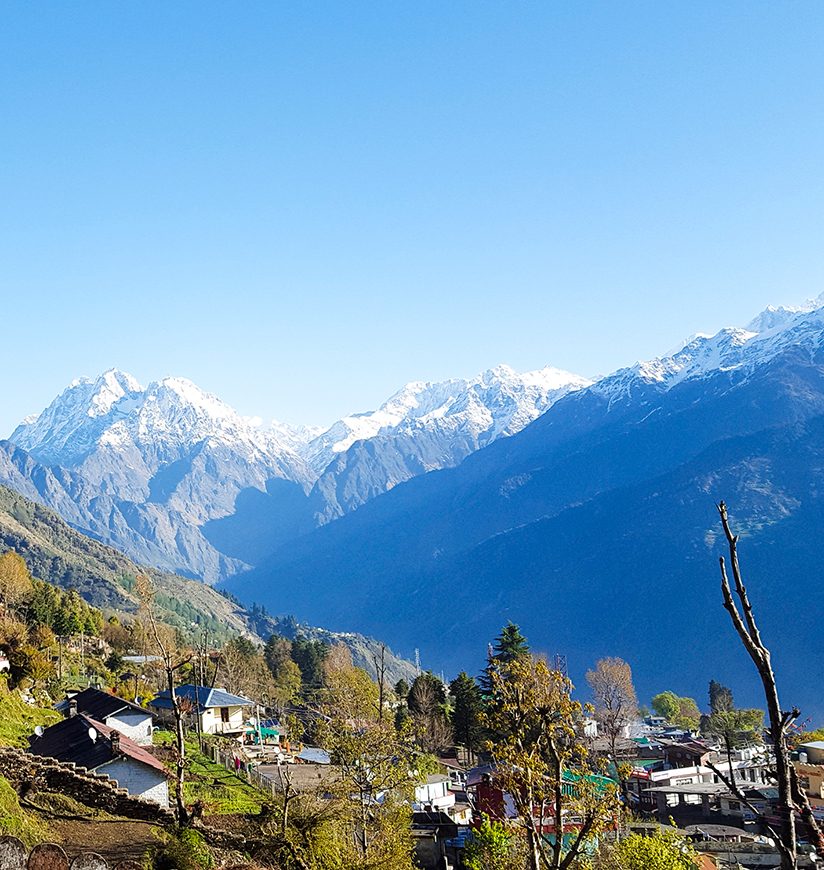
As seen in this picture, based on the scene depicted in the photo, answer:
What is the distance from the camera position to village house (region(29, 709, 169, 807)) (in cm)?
3012

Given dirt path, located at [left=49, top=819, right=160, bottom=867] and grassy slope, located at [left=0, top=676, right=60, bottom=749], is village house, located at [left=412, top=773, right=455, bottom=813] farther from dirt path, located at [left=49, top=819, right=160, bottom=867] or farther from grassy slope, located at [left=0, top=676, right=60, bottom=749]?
dirt path, located at [left=49, top=819, right=160, bottom=867]

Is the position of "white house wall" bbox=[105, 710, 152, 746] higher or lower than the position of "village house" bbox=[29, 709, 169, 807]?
higher

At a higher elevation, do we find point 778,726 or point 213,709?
point 213,709

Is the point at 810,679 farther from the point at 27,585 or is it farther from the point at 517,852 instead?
the point at 517,852

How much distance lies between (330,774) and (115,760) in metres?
11.6

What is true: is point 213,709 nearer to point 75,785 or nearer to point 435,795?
point 435,795

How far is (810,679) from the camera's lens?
652 ft

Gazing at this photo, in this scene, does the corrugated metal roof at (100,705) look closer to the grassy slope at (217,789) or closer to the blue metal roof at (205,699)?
the grassy slope at (217,789)

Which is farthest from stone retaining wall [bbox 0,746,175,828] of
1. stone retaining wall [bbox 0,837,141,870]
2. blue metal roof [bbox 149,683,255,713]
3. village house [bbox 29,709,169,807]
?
blue metal roof [bbox 149,683,255,713]

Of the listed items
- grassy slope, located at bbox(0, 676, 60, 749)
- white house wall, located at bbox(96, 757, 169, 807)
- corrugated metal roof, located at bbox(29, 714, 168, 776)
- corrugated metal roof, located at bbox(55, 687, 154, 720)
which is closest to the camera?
white house wall, located at bbox(96, 757, 169, 807)

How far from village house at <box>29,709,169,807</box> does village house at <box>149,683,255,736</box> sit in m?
28.5

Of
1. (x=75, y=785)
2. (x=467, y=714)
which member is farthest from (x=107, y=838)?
(x=467, y=714)

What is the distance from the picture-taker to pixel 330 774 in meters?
38.5

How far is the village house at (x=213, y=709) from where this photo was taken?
202 ft
